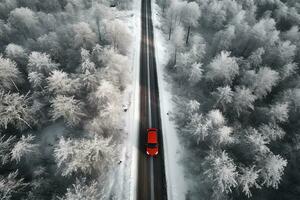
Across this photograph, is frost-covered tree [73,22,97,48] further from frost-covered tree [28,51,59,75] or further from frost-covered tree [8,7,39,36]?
frost-covered tree [8,7,39,36]

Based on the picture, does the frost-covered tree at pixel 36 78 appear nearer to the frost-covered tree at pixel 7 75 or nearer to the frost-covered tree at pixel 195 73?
the frost-covered tree at pixel 7 75

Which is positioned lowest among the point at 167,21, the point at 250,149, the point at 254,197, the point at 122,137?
the point at 254,197

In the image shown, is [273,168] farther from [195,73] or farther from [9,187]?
[9,187]

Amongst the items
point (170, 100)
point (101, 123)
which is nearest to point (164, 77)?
point (170, 100)

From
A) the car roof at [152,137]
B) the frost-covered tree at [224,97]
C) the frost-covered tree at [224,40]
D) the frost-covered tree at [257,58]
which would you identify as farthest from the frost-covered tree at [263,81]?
the car roof at [152,137]

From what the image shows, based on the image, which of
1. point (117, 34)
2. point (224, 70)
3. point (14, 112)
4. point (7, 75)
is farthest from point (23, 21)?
point (224, 70)

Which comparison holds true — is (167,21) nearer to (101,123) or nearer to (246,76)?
(246,76)
